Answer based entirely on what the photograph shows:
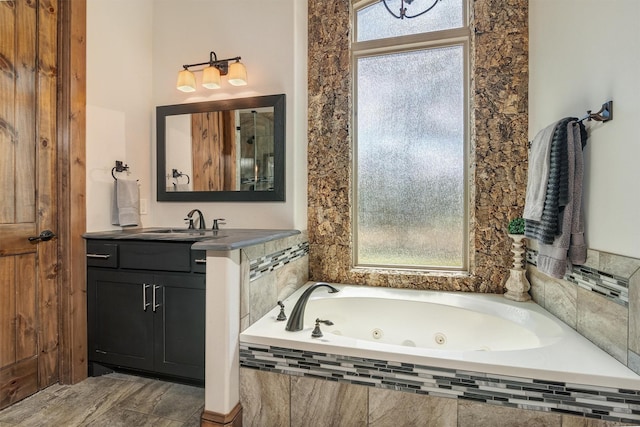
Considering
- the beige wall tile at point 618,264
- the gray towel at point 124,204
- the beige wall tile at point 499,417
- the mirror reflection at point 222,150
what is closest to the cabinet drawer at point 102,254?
the gray towel at point 124,204

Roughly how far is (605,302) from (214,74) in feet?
9.06

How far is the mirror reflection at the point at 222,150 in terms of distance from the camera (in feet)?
8.11

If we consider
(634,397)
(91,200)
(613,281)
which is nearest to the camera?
(634,397)

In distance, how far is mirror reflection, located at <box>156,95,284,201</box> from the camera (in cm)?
247

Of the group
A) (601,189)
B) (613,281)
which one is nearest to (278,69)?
(601,189)

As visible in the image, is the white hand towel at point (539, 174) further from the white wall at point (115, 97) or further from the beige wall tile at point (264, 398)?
the white wall at point (115, 97)

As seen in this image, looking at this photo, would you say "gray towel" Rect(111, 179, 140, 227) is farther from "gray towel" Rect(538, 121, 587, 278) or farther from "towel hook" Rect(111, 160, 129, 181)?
"gray towel" Rect(538, 121, 587, 278)

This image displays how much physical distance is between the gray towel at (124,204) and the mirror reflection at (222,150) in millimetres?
325

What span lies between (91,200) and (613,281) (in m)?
2.96

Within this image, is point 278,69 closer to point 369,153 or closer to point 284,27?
point 284,27

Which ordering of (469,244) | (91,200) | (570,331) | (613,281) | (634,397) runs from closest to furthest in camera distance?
(634,397), (613,281), (570,331), (91,200), (469,244)

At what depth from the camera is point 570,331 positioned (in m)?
1.59

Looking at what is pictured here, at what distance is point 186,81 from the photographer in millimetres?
2525

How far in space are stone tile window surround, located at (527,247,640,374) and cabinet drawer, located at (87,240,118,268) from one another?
2626 mm
